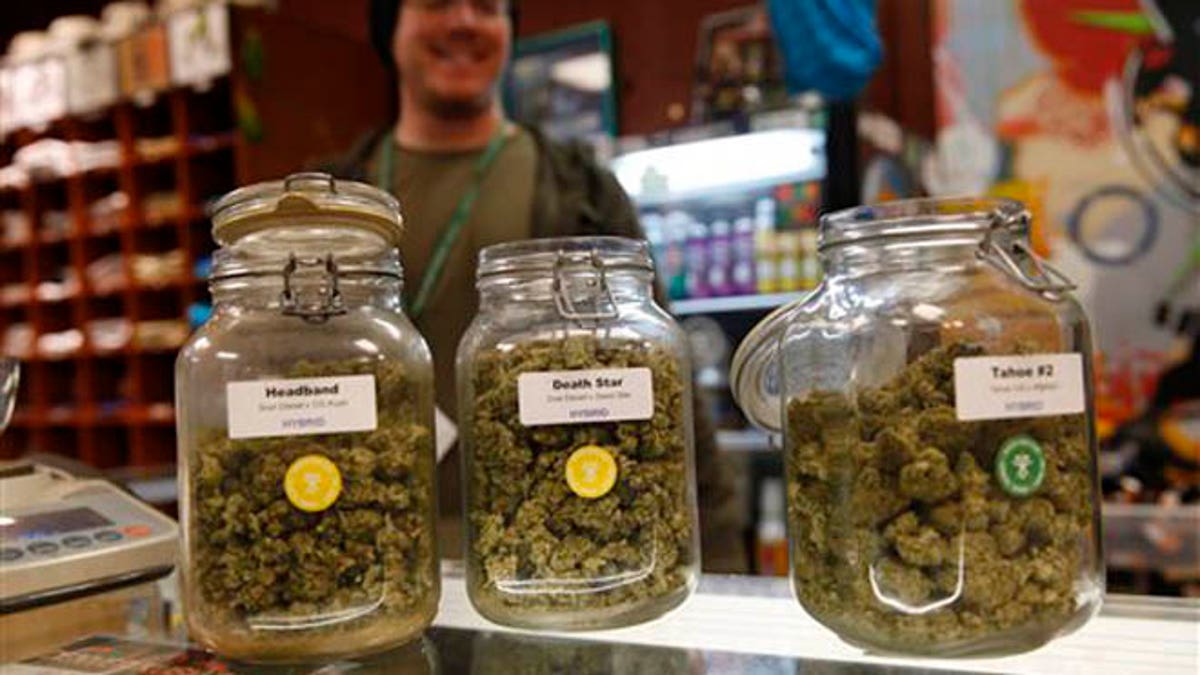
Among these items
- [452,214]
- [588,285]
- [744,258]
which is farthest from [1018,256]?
[744,258]

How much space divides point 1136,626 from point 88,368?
4.96 meters

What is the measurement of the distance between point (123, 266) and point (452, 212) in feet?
11.9

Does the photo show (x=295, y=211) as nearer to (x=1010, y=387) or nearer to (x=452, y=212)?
(x=1010, y=387)

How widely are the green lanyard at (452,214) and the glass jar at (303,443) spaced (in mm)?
690

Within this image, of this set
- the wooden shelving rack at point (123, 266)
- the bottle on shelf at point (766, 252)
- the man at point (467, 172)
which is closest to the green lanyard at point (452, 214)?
the man at point (467, 172)

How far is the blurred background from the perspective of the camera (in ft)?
8.92

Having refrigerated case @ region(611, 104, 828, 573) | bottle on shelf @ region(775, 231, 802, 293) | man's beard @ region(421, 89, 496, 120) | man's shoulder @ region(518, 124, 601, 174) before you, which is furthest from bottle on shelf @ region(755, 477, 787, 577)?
man's beard @ region(421, 89, 496, 120)

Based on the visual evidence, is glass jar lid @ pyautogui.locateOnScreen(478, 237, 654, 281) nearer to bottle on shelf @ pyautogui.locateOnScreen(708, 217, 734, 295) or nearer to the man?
the man

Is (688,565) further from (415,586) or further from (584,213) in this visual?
(584,213)

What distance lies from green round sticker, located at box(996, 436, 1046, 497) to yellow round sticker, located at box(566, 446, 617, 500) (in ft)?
0.84

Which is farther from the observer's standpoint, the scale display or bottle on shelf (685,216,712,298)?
bottle on shelf (685,216,712,298)

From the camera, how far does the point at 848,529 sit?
0.61 metres

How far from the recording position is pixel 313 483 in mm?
647

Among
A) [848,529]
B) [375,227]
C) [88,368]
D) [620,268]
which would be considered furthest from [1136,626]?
[88,368]
